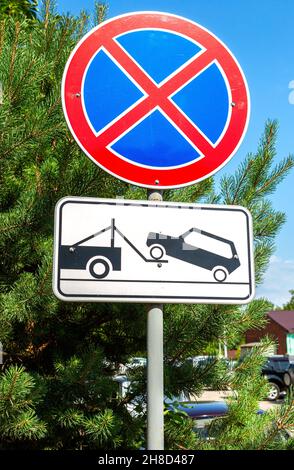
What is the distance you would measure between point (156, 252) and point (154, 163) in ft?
1.07

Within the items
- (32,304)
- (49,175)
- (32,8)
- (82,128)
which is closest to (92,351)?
(32,304)

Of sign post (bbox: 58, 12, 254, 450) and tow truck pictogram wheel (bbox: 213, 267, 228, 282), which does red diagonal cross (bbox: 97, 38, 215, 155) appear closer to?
sign post (bbox: 58, 12, 254, 450)

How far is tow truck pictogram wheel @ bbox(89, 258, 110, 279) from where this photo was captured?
1535 millimetres

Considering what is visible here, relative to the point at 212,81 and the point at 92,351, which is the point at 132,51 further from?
the point at 92,351

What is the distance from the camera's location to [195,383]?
2496 millimetres

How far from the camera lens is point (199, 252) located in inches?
63.6

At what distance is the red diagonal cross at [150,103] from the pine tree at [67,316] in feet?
1.84

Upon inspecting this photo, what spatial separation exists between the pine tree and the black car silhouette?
2.21 feet

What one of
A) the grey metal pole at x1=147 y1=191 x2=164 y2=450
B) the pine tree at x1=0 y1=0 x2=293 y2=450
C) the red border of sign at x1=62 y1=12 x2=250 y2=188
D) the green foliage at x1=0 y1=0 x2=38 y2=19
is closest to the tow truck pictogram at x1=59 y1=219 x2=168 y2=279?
the grey metal pole at x1=147 y1=191 x2=164 y2=450

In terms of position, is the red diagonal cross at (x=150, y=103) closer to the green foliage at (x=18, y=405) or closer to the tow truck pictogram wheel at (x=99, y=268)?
the tow truck pictogram wheel at (x=99, y=268)

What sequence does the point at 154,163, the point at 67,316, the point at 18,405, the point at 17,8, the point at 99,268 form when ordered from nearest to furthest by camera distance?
the point at 99,268 < the point at 154,163 < the point at 18,405 < the point at 67,316 < the point at 17,8

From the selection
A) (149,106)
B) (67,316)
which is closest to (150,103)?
(149,106)

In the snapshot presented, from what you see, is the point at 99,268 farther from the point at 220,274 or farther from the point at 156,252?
the point at 220,274

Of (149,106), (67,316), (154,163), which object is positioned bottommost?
(67,316)
